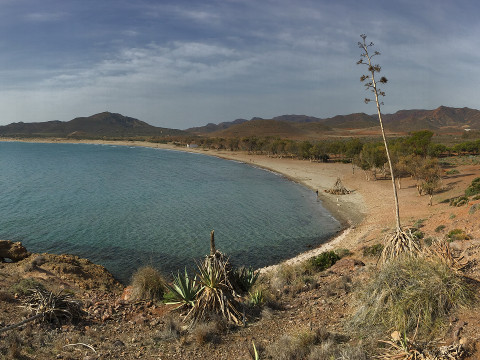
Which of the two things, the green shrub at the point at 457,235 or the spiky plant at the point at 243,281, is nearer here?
the spiky plant at the point at 243,281

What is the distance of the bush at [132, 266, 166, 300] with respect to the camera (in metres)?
11.1

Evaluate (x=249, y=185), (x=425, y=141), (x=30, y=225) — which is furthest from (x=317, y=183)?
(x=30, y=225)

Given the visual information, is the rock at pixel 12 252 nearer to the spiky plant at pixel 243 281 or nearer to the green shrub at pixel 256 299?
the spiky plant at pixel 243 281

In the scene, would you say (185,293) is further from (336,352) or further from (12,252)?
(12,252)

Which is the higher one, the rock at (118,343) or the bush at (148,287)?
the rock at (118,343)

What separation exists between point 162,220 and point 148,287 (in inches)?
675

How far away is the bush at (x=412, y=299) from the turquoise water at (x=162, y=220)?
12.2 m

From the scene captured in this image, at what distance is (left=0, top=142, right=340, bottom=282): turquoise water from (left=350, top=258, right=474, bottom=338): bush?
481 inches

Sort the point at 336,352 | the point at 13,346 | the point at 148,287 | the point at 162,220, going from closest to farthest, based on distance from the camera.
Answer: the point at 336,352 < the point at 13,346 < the point at 148,287 < the point at 162,220

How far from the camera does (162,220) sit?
92.0 feet

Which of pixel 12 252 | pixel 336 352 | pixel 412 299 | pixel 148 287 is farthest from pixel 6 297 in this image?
pixel 412 299

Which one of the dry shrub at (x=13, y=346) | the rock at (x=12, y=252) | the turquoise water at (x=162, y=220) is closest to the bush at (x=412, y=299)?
the dry shrub at (x=13, y=346)

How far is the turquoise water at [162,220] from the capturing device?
20.3 meters

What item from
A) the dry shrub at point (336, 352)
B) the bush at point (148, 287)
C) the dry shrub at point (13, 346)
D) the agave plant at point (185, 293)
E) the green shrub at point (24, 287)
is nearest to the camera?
the dry shrub at point (336, 352)
